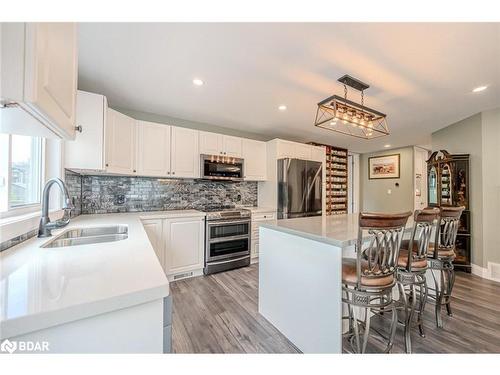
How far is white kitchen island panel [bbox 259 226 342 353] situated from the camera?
4.52 ft

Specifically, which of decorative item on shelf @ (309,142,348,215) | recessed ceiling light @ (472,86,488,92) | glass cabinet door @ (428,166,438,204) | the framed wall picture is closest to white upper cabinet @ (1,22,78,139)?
recessed ceiling light @ (472,86,488,92)

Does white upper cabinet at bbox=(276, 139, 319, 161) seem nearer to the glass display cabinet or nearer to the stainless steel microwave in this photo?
the stainless steel microwave

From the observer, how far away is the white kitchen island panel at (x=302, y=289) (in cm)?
138

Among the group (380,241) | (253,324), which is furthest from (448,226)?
(253,324)

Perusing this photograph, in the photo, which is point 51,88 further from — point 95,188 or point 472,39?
point 472,39

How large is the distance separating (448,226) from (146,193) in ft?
11.9

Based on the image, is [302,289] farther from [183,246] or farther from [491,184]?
[491,184]

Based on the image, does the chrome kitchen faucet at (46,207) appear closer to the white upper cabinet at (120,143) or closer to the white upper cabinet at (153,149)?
the white upper cabinet at (120,143)

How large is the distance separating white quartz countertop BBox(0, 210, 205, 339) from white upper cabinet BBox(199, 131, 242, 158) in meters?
2.50

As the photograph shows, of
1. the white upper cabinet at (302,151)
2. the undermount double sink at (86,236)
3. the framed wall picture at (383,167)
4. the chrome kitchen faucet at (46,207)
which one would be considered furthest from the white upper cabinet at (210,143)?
the framed wall picture at (383,167)

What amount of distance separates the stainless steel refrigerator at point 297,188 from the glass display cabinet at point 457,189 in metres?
2.04

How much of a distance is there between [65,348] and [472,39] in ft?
9.50

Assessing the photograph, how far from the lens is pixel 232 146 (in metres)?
3.64
